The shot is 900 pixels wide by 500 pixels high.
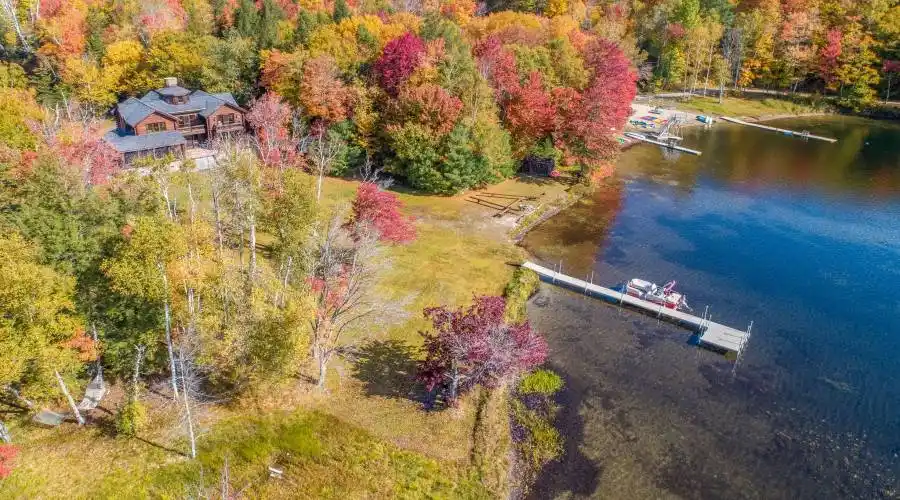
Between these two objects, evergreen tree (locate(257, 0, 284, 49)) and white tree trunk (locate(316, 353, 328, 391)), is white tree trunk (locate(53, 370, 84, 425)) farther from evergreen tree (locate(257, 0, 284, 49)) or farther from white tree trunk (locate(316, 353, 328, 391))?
evergreen tree (locate(257, 0, 284, 49))

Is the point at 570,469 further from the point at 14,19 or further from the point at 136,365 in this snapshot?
the point at 14,19

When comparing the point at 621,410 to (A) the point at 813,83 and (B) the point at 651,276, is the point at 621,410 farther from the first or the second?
(A) the point at 813,83

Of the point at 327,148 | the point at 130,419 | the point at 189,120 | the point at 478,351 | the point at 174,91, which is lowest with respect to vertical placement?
the point at 130,419

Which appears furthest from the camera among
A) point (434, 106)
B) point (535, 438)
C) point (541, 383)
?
point (434, 106)

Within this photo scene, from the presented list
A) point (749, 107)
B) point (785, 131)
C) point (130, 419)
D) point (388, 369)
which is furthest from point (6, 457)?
point (749, 107)

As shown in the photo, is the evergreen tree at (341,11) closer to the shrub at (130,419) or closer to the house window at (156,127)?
the house window at (156,127)

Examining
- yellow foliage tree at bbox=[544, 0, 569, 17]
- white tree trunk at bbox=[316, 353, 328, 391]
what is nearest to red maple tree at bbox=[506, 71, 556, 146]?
white tree trunk at bbox=[316, 353, 328, 391]
